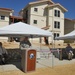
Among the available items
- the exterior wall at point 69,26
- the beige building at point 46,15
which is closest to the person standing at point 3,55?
the beige building at point 46,15

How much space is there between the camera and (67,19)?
4475cm

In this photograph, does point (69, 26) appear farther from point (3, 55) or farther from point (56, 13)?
point (3, 55)

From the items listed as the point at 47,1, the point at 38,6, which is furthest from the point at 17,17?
the point at 47,1

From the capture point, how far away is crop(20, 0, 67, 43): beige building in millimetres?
38062

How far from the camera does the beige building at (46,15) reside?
38.1 metres

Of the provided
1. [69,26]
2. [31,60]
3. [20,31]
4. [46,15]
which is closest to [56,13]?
[46,15]

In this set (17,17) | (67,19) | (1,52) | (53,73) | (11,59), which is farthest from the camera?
(67,19)

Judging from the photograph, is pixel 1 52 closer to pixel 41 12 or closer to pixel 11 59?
pixel 11 59

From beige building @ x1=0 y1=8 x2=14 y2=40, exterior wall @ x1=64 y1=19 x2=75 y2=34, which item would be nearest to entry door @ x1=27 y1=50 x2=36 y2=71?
beige building @ x1=0 y1=8 x2=14 y2=40

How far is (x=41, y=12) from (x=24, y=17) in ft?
12.7

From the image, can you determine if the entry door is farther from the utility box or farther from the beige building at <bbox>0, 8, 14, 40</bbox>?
the beige building at <bbox>0, 8, 14, 40</bbox>

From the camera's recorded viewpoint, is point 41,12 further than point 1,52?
Yes

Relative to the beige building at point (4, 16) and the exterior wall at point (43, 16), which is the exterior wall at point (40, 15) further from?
the beige building at point (4, 16)

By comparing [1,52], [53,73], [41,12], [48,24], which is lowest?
[53,73]
